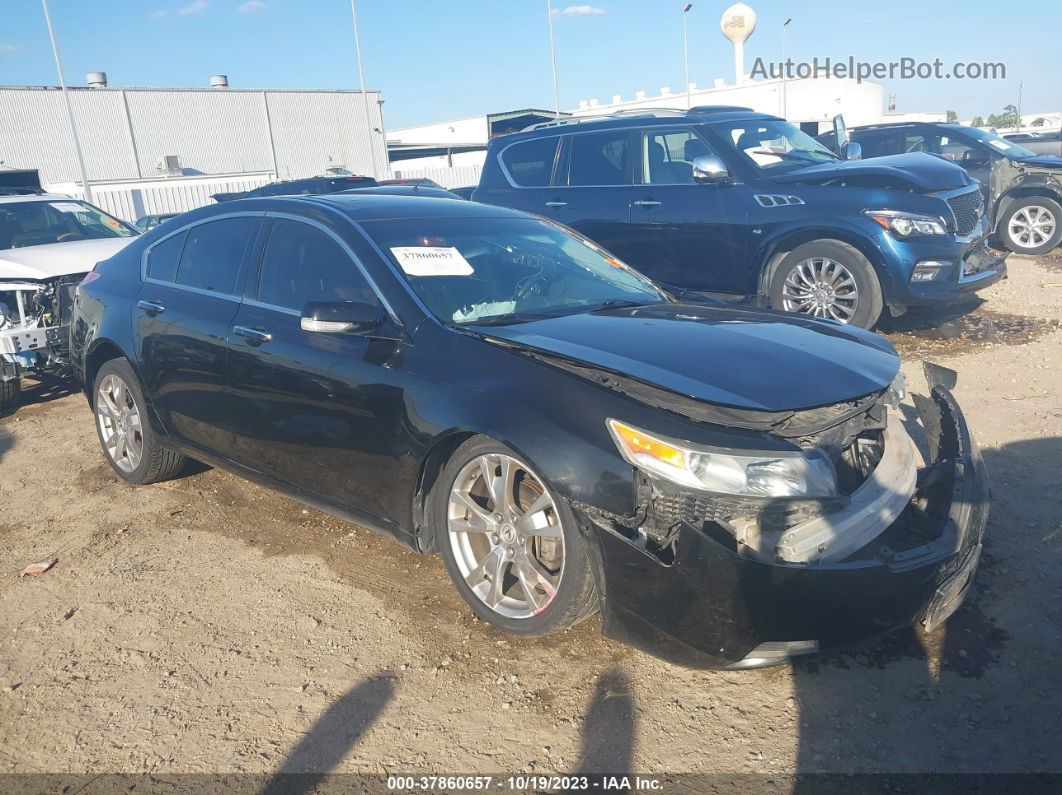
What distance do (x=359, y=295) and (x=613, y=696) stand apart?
6.34 ft

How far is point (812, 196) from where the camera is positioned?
7.05 m

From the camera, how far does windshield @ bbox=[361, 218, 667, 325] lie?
367cm

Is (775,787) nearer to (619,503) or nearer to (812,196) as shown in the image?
(619,503)

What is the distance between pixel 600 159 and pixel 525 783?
21.0ft

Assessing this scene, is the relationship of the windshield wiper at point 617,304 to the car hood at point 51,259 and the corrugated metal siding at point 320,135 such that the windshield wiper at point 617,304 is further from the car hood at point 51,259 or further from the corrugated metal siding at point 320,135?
the corrugated metal siding at point 320,135

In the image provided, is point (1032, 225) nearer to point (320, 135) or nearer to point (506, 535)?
point (506, 535)

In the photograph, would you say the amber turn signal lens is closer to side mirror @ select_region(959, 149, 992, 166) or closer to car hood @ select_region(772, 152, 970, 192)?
car hood @ select_region(772, 152, 970, 192)

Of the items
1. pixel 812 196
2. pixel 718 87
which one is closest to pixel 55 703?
pixel 812 196

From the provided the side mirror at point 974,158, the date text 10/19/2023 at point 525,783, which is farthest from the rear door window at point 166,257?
the side mirror at point 974,158

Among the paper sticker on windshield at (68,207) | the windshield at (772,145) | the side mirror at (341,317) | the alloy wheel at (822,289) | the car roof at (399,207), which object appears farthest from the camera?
the paper sticker on windshield at (68,207)

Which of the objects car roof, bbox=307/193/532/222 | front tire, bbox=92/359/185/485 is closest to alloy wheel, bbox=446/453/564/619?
car roof, bbox=307/193/532/222

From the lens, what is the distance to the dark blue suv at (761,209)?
692 cm

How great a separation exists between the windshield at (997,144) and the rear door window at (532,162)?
23.5 ft

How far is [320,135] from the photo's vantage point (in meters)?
47.0
